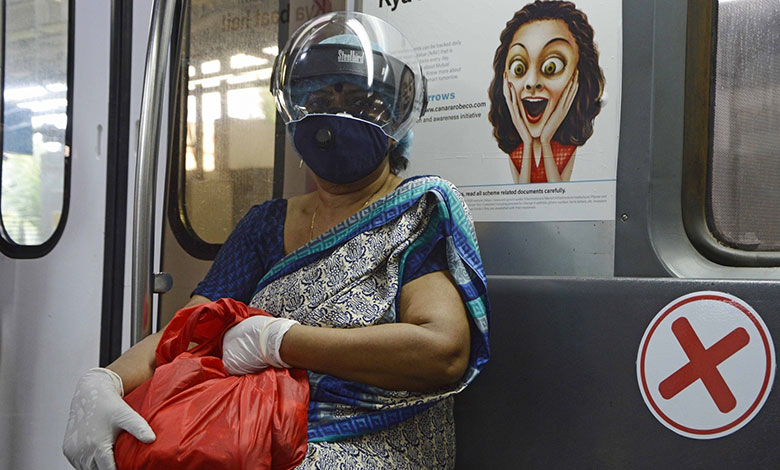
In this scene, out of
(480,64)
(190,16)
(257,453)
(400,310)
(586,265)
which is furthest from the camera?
(190,16)

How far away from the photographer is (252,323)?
174cm

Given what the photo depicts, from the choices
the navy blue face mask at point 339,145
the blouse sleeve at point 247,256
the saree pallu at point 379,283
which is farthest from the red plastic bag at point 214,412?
the navy blue face mask at point 339,145

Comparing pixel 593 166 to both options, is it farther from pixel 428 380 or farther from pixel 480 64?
pixel 428 380

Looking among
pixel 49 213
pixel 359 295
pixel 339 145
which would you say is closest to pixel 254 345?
pixel 359 295

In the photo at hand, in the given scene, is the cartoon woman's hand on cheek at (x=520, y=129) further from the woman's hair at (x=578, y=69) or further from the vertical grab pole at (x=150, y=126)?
the vertical grab pole at (x=150, y=126)

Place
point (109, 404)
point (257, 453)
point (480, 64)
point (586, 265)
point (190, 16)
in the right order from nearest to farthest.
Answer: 1. point (257, 453)
2. point (109, 404)
3. point (586, 265)
4. point (480, 64)
5. point (190, 16)

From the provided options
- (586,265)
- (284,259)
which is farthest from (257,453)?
(586,265)

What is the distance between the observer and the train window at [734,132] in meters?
1.71

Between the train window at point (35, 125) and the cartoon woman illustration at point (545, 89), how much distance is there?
Result: 160cm

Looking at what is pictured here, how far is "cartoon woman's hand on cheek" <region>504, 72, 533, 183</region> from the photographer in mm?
2002

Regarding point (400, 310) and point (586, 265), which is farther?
point (586, 265)

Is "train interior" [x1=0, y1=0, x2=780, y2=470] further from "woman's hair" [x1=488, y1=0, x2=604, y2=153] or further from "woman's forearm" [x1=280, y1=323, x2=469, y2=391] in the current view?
"woman's forearm" [x1=280, y1=323, x2=469, y2=391]

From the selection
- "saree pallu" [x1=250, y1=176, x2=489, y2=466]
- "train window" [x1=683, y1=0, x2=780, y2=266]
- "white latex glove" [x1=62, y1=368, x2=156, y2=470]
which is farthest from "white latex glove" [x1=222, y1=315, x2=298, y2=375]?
"train window" [x1=683, y1=0, x2=780, y2=266]

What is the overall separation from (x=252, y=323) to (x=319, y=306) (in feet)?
0.52
